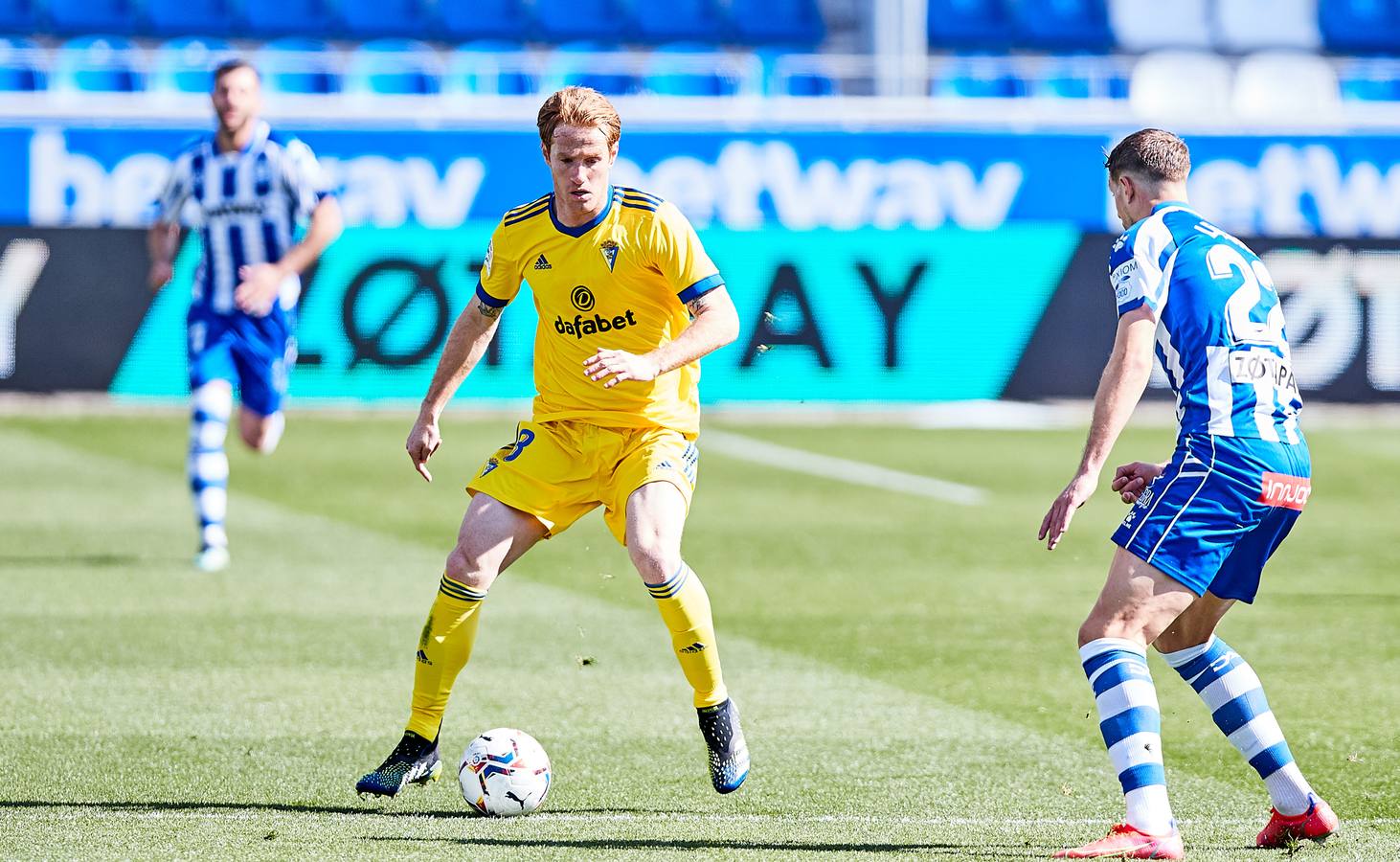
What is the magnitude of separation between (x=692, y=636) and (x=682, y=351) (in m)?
0.85

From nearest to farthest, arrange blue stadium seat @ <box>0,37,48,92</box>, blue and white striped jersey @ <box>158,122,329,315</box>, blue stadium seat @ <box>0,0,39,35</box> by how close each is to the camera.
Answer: blue and white striped jersey @ <box>158,122,329,315</box>, blue stadium seat @ <box>0,37,48,92</box>, blue stadium seat @ <box>0,0,39,35</box>

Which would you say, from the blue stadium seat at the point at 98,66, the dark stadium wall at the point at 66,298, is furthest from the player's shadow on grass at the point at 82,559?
the blue stadium seat at the point at 98,66

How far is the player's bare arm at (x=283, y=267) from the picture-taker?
31.0 feet

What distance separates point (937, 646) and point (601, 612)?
5.51ft

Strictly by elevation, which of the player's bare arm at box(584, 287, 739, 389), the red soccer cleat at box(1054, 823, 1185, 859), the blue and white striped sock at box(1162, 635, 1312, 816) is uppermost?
the player's bare arm at box(584, 287, 739, 389)

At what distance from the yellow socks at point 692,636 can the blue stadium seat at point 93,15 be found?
20204 millimetres

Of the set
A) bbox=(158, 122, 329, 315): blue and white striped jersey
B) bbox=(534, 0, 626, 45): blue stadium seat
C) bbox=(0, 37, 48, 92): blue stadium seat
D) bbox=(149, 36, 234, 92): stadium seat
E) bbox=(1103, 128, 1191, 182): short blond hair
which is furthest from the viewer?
bbox=(534, 0, 626, 45): blue stadium seat

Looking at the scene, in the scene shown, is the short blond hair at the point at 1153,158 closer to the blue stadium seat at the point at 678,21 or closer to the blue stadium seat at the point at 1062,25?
the blue stadium seat at the point at 678,21

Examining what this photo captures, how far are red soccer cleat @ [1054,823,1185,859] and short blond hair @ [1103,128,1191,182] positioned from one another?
164 cm

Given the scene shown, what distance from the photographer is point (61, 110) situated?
1809 cm

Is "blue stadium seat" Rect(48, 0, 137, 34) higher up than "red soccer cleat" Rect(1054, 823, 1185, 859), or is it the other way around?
"blue stadium seat" Rect(48, 0, 137, 34)

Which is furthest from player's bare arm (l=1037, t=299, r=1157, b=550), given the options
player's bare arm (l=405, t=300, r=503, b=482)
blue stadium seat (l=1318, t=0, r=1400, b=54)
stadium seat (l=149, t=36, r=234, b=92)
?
blue stadium seat (l=1318, t=0, r=1400, b=54)

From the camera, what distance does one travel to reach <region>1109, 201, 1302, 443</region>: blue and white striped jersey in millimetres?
4816

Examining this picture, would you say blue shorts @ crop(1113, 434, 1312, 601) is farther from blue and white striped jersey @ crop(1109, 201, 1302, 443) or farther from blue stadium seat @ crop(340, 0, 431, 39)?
blue stadium seat @ crop(340, 0, 431, 39)
